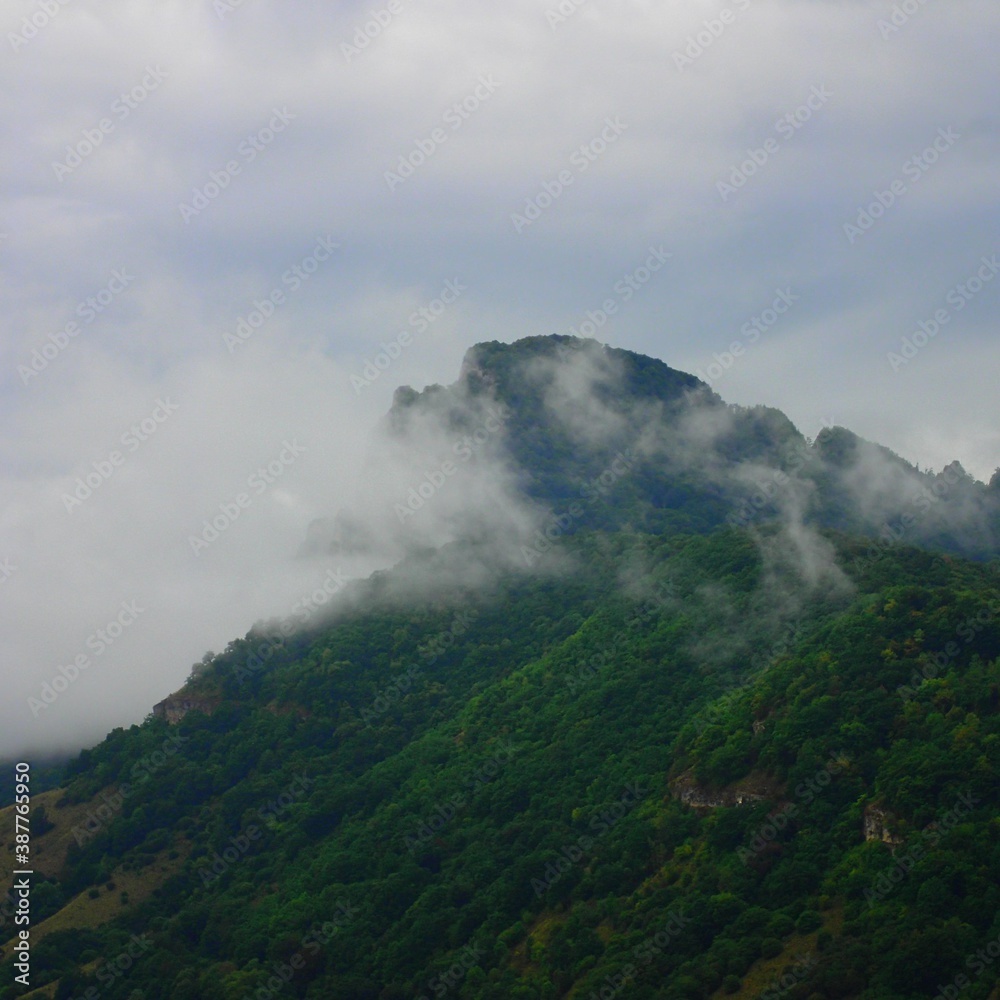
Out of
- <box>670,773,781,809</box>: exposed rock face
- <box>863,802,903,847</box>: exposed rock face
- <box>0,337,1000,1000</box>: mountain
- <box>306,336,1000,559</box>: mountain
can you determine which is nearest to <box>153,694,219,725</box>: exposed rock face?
<box>0,337,1000,1000</box>: mountain

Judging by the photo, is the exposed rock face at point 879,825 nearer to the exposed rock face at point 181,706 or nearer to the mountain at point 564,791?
the mountain at point 564,791

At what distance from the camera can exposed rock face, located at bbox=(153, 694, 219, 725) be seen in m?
142

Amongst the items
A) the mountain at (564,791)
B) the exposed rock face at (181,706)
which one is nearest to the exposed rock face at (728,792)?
the mountain at (564,791)

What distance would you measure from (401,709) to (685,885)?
5804 centimetres

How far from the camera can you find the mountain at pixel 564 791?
247 feet

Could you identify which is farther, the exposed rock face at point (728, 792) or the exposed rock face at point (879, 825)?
the exposed rock face at point (728, 792)

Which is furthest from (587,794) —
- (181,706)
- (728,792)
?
(181,706)

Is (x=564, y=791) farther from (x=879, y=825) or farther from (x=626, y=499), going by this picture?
(x=626, y=499)

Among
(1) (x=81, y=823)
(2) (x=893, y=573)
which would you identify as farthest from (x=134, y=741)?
(2) (x=893, y=573)

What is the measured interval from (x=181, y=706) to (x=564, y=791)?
5764cm

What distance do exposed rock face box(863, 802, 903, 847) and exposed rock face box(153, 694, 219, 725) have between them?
85118 mm

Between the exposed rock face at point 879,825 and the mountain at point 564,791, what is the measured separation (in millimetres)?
258

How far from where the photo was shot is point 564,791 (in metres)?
106

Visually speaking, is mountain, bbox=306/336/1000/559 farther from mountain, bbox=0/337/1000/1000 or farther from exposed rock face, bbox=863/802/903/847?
exposed rock face, bbox=863/802/903/847
